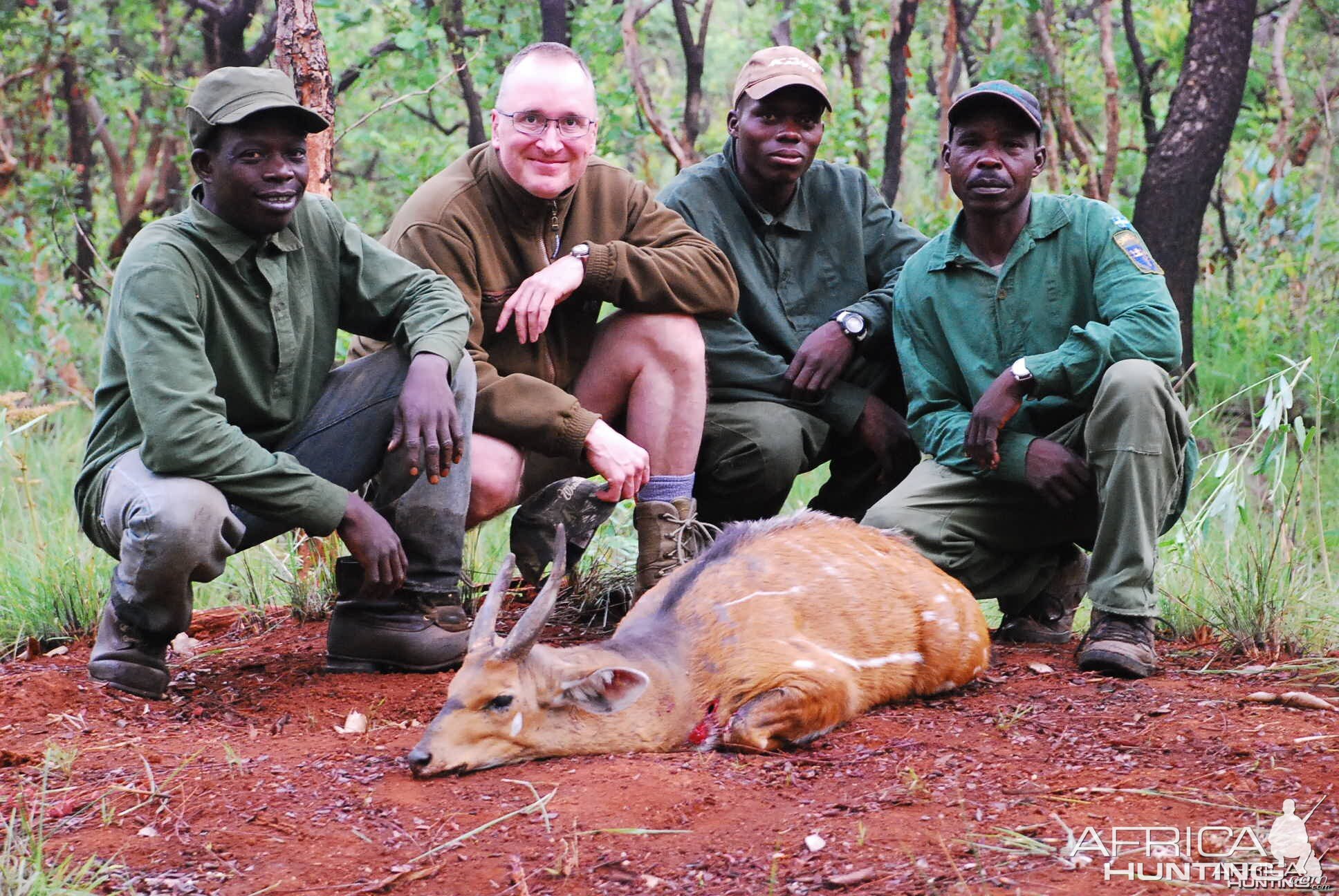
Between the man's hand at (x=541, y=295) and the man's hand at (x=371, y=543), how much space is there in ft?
3.29

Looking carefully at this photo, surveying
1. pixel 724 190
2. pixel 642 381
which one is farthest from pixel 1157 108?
pixel 642 381

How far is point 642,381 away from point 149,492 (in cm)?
191

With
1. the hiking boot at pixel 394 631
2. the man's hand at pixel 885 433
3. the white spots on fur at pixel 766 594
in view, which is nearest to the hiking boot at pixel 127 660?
the hiking boot at pixel 394 631

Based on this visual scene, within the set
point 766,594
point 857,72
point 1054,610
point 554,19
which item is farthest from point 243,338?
point 857,72

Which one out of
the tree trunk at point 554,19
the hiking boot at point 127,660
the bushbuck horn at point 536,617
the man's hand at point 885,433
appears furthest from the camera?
the tree trunk at point 554,19

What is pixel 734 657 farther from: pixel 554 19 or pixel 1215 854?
pixel 554 19

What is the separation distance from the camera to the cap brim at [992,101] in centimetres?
520

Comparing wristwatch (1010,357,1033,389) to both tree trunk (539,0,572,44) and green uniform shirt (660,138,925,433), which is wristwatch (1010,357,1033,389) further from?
tree trunk (539,0,572,44)

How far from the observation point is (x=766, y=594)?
455 cm

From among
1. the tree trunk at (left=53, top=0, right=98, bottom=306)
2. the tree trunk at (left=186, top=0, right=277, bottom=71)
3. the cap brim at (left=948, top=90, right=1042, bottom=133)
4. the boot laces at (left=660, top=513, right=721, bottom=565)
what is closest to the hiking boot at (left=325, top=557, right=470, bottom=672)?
the boot laces at (left=660, top=513, right=721, bottom=565)

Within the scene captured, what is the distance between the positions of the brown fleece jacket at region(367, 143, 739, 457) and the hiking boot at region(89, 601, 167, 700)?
139cm

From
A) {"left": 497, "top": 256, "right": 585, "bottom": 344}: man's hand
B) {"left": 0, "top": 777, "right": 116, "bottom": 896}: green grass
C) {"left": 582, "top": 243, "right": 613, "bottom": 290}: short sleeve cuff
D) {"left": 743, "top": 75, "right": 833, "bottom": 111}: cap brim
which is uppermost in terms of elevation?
{"left": 743, "top": 75, "right": 833, "bottom": 111}: cap brim

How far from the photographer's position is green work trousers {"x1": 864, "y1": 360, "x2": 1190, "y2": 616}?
15.9 feet

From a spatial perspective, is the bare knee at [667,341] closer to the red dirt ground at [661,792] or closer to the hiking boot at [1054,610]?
the red dirt ground at [661,792]
